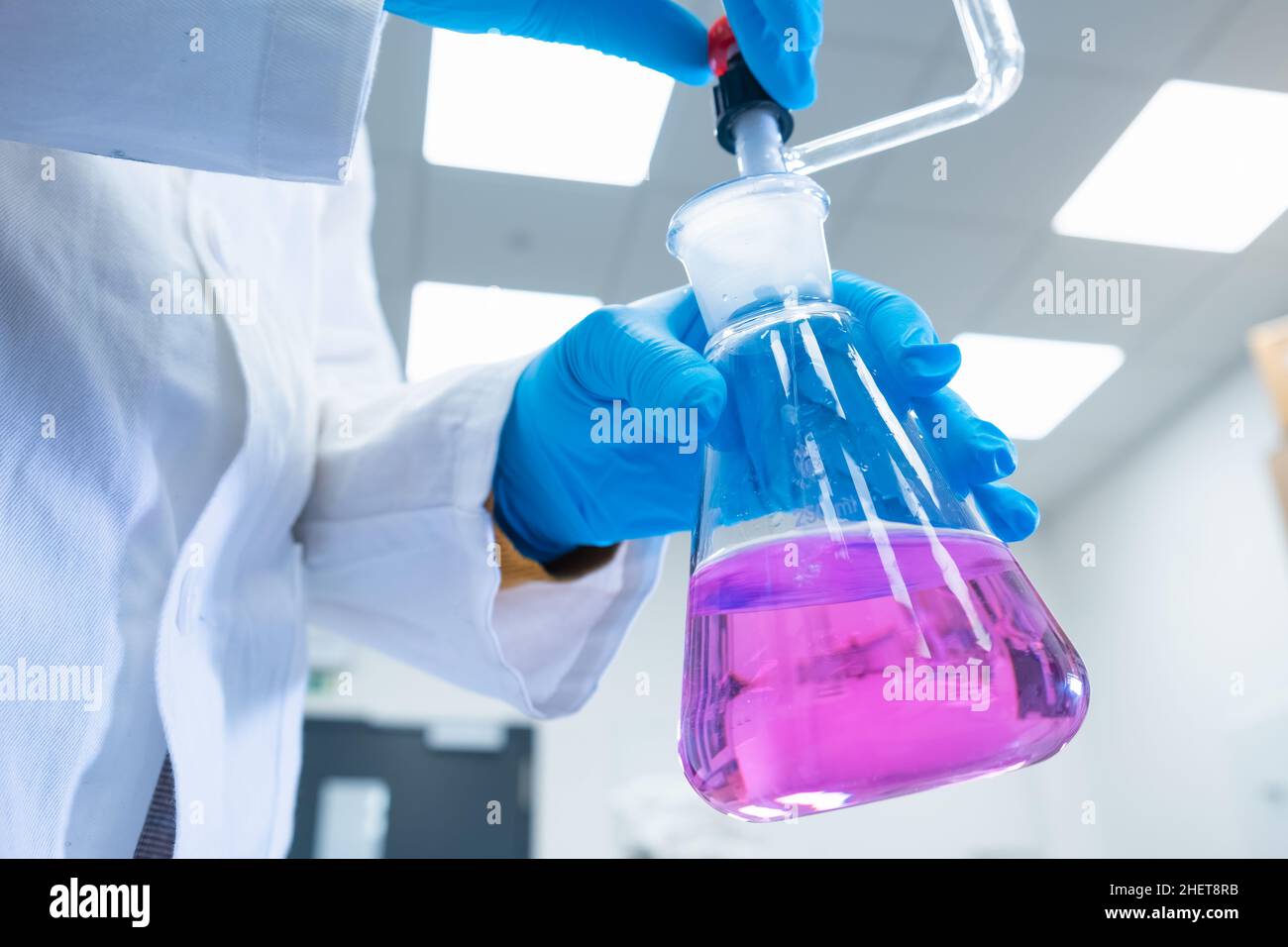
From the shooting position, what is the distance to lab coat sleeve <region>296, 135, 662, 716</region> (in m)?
0.66

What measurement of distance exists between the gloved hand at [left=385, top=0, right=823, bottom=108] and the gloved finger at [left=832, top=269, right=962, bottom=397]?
113mm

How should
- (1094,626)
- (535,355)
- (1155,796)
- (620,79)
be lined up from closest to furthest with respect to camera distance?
(535,355)
(620,79)
(1155,796)
(1094,626)

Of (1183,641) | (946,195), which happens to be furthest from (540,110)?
(1183,641)

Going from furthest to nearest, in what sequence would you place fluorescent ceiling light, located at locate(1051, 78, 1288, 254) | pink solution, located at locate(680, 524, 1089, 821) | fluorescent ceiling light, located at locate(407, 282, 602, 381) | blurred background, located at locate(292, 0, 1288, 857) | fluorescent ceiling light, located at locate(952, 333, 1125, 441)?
fluorescent ceiling light, located at locate(952, 333, 1125, 441) → fluorescent ceiling light, located at locate(407, 282, 602, 381) → fluorescent ceiling light, located at locate(1051, 78, 1288, 254) → blurred background, located at locate(292, 0, 1288, 857) → pink solution, located at locate(680, 524, 1089, 821)

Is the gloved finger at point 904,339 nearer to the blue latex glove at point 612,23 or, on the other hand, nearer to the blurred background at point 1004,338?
the blue latex glove at point 612,23

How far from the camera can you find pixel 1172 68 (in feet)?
6.95

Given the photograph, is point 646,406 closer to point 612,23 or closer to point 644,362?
point 644,362

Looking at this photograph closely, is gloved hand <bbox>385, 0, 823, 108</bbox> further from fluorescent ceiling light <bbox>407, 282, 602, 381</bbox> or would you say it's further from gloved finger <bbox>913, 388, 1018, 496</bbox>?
fluorescent ceiling light <bbox>407, 282, 602, 381</bbox>

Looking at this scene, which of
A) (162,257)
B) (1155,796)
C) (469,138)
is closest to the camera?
(162,257)

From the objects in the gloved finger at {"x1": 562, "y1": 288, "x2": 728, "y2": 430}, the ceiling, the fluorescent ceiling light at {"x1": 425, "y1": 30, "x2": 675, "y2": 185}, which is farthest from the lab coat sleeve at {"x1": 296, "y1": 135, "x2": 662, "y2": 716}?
the ceiling
